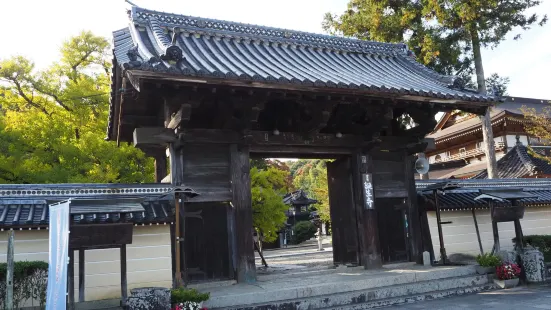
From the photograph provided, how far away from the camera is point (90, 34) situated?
25.0m

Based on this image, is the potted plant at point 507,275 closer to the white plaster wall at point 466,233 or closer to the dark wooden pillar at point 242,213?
the white plaster wall at point 466,233

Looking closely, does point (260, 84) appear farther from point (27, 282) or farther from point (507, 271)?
point (507, 271)

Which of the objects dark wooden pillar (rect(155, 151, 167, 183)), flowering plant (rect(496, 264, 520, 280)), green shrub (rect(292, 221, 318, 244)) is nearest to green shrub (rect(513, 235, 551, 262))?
flowering plant (rect(496, 264, 520, 280))

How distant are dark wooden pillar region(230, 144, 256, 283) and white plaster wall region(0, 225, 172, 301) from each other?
1493 mm

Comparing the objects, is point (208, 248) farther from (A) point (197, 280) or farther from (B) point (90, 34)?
(B) point (90, 34)

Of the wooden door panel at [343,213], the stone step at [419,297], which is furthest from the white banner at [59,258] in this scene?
the wooden door panel at [343,213]

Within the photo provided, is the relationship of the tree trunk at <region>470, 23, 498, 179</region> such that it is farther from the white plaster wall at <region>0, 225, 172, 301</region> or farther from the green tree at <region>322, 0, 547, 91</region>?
the white plaster wall at <region>0, 225, 172, 301</region>

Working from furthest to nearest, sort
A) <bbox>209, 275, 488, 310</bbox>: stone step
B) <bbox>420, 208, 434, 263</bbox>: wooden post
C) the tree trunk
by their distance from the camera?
1. the tree trunk
2. <bbox>420, 208, 434, 263</bbox>: wooden post
3. <bbox>209, 275, 488, 310</bbox>: stone step

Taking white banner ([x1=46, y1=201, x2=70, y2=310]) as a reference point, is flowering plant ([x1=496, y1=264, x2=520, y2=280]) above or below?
below

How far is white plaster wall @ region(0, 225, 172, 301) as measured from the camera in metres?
7.71

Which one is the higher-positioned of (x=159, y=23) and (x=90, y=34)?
(x=90, y=34)

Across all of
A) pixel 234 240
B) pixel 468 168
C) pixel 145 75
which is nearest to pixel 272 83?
pixel 145 75

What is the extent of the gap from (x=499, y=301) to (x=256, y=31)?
9.05 meters

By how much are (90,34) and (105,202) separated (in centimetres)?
2136
